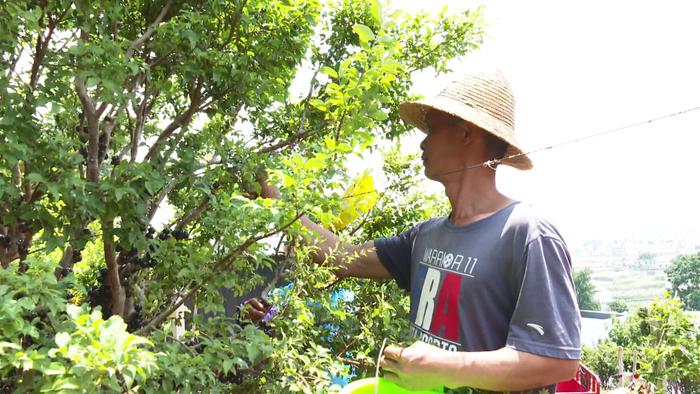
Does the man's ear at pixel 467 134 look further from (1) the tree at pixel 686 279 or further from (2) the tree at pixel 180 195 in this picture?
(1) the tree at pixel 686 279

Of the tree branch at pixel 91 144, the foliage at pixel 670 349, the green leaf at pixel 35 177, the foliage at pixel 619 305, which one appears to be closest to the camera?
the green leaf at pixel 35 177

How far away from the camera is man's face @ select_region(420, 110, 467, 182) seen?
72.0 inches

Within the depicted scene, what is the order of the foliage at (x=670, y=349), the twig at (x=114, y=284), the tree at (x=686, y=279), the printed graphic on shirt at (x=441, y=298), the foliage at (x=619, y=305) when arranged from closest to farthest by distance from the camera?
1. the printed graphic on shirt at (x=441, y=298)
2. the twig at (x=114, y=284)
3. the foliage at (x=670, y=349)
4. the tree at (x=686, y=279)
5. the foliage at (x=619, y=305)

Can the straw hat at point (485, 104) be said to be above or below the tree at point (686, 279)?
above

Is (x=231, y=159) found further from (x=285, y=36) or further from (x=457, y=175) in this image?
(x=457, y=175)

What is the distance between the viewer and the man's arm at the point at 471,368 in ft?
4.32

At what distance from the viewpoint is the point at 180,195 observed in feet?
9.05

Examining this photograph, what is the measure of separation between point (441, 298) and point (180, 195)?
62.3 inches

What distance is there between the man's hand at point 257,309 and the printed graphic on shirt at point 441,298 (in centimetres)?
57

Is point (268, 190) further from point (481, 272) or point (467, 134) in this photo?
point (481, 272)

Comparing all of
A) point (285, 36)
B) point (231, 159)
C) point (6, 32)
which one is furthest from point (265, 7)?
point (6, 32)

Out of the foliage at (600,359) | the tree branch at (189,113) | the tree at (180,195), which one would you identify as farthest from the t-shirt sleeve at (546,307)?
the foliage at (600,359)

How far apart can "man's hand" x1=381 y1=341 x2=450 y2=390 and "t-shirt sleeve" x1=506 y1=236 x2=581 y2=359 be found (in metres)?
0.23

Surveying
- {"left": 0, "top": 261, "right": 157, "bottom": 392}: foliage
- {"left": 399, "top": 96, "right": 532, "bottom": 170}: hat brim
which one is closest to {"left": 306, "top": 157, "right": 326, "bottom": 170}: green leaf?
{"left": 399, "top": 96, "right": 532, "bottom": 170}: hat brim
